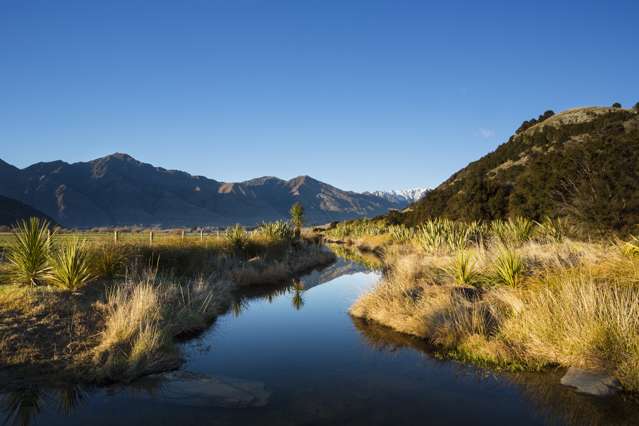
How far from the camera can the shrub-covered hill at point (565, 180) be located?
2223cm

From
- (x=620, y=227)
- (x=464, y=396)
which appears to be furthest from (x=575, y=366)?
(x=620, y=227)

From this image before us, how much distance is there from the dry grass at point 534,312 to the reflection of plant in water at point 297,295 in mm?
3273

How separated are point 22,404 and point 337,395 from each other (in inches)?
202

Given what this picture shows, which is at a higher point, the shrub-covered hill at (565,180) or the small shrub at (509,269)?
the shrub-covered hill at (565,180)

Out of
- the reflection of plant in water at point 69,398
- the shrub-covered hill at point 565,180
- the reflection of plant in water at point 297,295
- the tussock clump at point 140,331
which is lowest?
the reflection of plant in water at point 297,295

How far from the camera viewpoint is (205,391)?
7699 millimetres

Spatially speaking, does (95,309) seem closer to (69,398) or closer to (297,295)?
(69,398)

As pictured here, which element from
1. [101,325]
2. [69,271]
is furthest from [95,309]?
[69,271]

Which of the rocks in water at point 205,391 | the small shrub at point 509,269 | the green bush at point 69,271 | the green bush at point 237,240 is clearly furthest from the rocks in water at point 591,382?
the green bush at point 237,240

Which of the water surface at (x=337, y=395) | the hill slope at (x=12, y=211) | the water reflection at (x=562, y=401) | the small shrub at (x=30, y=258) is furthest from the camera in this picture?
the hill slope at (x=12, y=211)

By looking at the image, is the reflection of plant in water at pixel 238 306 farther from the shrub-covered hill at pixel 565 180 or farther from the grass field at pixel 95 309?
the shrub-covered hill at pixel 565 180

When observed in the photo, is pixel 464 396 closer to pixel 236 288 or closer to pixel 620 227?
pixel 236 288

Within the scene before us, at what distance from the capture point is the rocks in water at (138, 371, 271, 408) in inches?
287

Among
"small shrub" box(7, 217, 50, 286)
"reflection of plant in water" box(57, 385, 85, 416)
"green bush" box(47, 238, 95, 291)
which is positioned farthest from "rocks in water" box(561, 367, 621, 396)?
"small shrub" box(7, 217, 50, 286)
